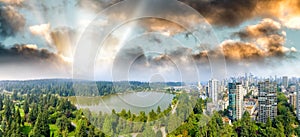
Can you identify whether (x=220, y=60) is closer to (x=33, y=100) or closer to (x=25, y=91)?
(x=33, y=100)

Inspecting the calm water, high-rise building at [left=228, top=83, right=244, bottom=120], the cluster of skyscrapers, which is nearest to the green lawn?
the calm water

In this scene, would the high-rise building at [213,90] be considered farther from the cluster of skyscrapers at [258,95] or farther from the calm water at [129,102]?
the calm water at [129,102]

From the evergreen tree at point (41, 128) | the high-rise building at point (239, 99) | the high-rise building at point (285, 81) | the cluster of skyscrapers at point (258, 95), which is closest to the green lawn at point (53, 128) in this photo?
the evergreen tree at point (41, 128)

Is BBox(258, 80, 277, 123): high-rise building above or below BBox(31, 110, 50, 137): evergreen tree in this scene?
above

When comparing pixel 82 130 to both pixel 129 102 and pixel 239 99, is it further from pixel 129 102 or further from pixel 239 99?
pixel 239 99

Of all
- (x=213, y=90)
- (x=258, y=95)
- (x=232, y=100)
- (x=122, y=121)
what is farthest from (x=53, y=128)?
(x=258, y=95)

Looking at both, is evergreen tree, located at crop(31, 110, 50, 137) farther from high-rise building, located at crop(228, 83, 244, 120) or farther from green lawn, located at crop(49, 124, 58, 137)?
high-rise building, located at crop(228, 83, 244, 120)
